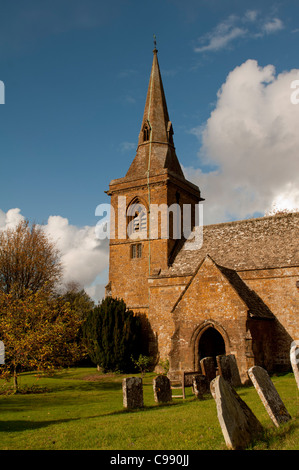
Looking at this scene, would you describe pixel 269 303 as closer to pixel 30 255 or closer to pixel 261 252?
pixel 261 252

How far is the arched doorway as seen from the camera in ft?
64.1

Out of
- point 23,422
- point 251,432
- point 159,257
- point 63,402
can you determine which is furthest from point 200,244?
point 251,432

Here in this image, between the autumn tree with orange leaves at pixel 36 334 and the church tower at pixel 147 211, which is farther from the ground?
the church tower at pixel 147 211

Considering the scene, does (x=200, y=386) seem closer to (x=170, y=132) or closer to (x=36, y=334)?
(x=36, y=334)

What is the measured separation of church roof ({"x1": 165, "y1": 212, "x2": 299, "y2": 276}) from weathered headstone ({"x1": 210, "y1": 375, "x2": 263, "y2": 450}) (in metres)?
15.4

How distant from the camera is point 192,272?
2381 centimetres

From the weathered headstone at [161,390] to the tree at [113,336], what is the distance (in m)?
10.8

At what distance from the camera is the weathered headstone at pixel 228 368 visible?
13055mm

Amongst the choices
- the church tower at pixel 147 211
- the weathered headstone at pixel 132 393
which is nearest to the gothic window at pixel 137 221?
the church tower at pixel 147 211

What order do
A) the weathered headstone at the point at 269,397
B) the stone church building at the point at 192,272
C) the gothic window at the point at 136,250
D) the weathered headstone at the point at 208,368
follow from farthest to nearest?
the gothic window at the point at 136,250
the stone church building at the point at 192,272
the weathered headstone at the point at 208,368
the weathered headstone at the point at 269,397

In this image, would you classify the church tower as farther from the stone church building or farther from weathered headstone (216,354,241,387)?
weathered headstone (216,354,241,387)

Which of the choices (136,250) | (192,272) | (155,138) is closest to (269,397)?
(192,272)

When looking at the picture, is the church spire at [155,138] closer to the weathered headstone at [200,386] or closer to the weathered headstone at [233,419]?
the weathered headstone at [200,386]
